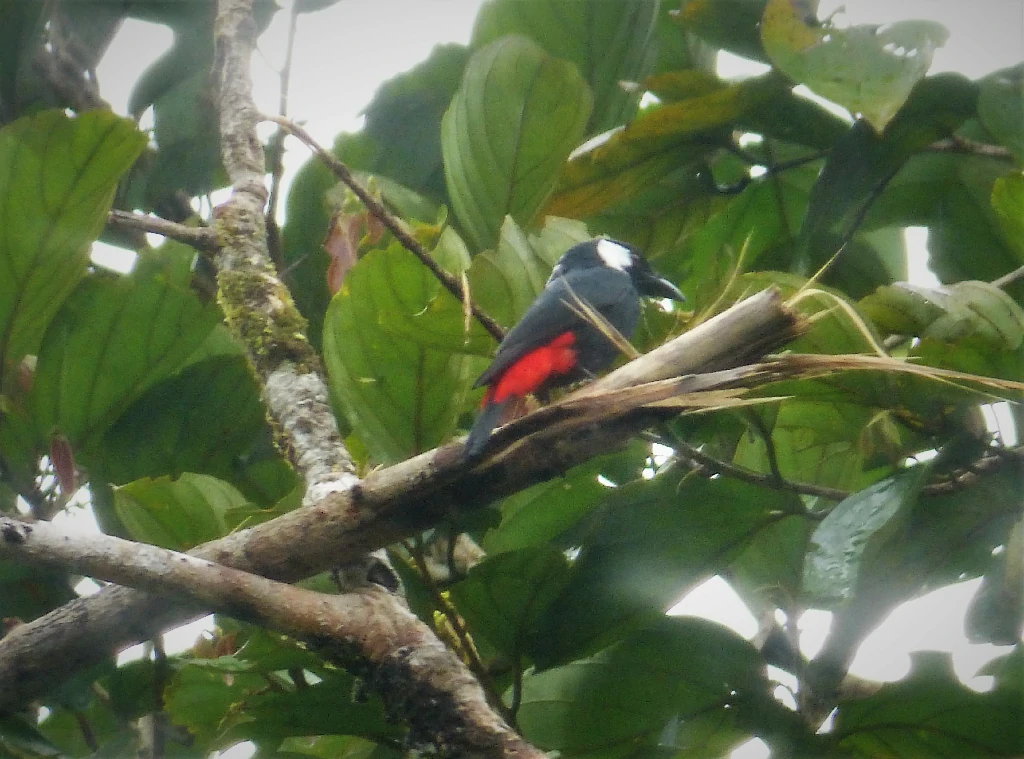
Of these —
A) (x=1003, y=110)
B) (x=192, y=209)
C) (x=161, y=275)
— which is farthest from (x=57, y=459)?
(x=1003, y=110)

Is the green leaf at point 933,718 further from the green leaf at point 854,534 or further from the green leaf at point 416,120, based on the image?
the green leaf at point 416,120

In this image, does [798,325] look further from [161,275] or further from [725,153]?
[161,275]

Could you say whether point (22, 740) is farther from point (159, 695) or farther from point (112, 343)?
point (112, 343)

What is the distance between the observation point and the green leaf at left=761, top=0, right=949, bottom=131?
4.25 feet

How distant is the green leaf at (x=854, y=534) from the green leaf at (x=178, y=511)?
85cm

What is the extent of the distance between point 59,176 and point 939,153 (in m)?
1.50

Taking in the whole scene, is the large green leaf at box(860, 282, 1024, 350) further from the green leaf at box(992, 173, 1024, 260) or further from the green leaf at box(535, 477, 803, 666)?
the green leaf at box(535, 477, 803, 666)

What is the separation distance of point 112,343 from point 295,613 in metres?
0.96

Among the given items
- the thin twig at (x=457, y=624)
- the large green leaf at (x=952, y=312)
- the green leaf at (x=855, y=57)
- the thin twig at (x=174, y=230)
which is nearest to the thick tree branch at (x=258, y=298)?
the thin twig at (x=174, y=230)

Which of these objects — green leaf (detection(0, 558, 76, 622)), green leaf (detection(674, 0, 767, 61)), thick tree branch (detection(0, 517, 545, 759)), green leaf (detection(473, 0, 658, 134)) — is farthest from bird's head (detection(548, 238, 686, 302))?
green leaf (detection(0, 558, 76, 622))

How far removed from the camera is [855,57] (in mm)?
1350

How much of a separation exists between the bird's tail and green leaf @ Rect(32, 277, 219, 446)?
75 cm

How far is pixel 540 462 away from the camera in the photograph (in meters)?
1.09

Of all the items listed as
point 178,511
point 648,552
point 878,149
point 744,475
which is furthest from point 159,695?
point 878,149
